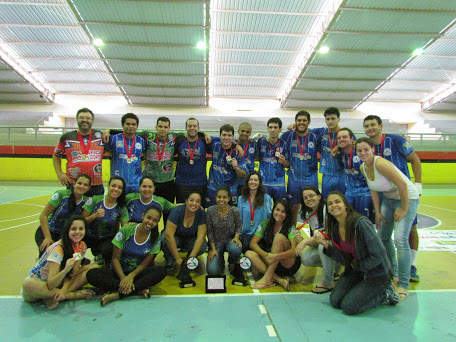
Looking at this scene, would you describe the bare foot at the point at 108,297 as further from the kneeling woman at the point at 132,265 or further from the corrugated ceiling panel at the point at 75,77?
the corrugated ceiling panel at the point at 75,77

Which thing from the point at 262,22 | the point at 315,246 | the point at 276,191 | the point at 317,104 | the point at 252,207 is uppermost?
the point at 262,22

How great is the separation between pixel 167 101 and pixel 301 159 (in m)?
19.7

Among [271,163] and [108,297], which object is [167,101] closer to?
[271,163]

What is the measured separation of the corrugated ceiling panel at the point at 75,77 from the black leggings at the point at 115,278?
1963 cm

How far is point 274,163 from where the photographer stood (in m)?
4.61

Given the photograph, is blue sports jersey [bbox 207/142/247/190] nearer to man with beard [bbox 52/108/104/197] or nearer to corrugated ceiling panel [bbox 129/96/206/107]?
man with beard [bbox 52/108/104/197]

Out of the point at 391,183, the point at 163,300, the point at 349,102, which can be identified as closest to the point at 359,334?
the point at 391,183

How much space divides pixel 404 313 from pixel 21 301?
149 inches

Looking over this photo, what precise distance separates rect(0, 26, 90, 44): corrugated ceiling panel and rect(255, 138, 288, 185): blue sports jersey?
15.0 m

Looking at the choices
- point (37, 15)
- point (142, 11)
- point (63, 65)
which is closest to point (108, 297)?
point (142, 11)

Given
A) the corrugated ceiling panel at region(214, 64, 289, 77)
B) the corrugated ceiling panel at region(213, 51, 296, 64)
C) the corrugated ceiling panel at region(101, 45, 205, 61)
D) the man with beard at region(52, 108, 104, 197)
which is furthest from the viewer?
the corrugated ceiling panel at region(214, 64, 289, 77)

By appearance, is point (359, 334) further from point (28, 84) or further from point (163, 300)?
point (28, 84)

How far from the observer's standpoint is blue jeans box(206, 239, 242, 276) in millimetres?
3564

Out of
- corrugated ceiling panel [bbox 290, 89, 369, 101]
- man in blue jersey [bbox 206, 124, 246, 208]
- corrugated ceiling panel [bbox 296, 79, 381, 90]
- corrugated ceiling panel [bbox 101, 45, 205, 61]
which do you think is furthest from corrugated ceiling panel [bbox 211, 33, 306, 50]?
man in blue jersey [bbox 206, 124, 246, 208]
